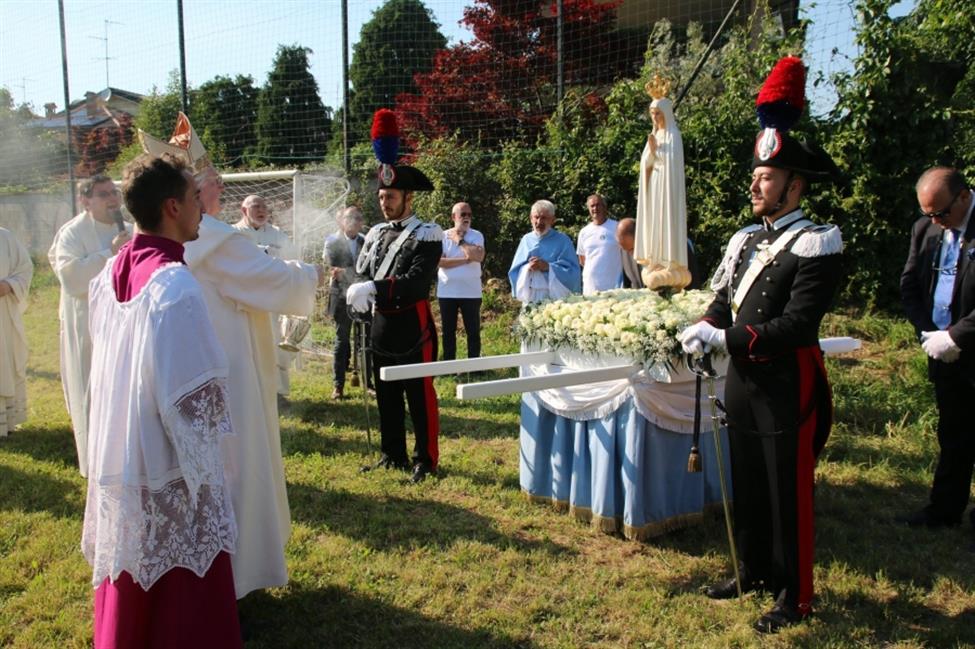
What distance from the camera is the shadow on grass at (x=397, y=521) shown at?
443 cm

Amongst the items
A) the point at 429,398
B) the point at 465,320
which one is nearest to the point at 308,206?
the point at 465,320

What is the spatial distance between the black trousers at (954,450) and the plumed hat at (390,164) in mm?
3507

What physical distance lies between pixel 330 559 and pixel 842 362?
19.9 feet

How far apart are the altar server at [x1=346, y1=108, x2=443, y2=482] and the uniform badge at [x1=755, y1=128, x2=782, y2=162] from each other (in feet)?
8.49

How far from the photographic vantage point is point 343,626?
11.6 feet

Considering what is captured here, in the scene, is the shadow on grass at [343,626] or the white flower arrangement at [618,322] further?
the white flower arrangement at [618,322]

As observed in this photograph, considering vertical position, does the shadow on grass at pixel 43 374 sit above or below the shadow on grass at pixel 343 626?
above

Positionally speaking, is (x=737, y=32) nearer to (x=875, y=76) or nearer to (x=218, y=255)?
(x=875, y=76)

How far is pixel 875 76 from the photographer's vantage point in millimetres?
8258

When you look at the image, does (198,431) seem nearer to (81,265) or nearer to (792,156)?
(792,156)

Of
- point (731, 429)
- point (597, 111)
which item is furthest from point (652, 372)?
point (597, 111)

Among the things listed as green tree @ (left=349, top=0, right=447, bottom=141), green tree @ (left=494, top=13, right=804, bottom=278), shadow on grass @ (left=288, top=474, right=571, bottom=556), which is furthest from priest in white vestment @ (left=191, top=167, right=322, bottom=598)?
green tree @ (left=349, top=0, right=447, bottom=141)

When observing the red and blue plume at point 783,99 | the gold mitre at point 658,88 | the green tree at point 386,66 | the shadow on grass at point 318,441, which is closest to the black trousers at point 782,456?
the red and blue plume at point 783,99

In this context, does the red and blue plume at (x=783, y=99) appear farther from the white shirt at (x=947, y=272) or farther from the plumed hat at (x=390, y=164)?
the plumed hat at (x=390, y=164)
